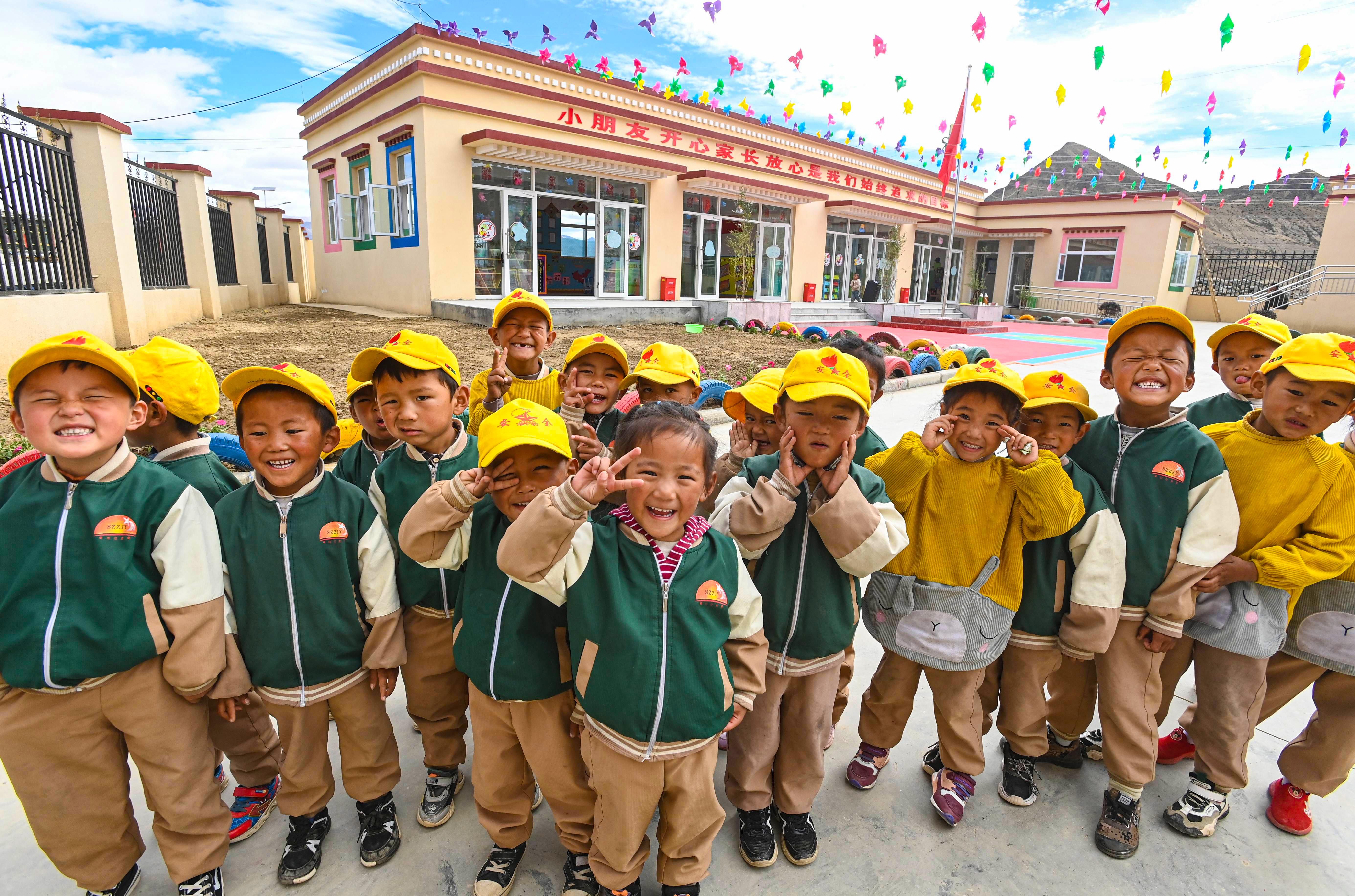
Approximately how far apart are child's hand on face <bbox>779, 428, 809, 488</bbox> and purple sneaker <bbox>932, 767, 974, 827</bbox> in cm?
118

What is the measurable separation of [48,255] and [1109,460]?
9008mm

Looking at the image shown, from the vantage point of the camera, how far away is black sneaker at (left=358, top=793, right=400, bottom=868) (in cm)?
188

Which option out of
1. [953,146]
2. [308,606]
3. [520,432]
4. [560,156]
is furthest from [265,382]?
[953,146]

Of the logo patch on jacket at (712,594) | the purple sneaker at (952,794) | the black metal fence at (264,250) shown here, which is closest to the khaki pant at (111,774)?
the logo patch on jacket at (712,594)

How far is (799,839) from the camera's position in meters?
1.97

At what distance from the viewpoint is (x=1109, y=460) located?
2098 millimetres

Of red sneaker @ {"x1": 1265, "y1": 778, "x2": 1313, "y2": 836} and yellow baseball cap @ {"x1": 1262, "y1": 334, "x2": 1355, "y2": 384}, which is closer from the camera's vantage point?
yellow baseball cap @ {"x1": 1262, "y1": 334, "x2": 1355, "y2": 384}

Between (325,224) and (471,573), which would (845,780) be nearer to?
(471,573)

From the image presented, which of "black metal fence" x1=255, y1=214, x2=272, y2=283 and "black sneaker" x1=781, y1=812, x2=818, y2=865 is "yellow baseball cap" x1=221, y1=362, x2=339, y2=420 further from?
"black metal fence" x1=255, y1=214, x2=272, y2=283

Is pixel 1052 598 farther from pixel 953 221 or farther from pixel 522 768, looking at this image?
pixel 953 221

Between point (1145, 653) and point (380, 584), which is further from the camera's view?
point (1145, 653)

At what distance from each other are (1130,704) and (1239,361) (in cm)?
155

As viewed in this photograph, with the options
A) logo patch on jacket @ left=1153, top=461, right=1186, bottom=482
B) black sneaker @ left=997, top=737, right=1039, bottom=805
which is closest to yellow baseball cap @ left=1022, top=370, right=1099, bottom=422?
logo patch on jacket @ left=1153, top=461, right=1186, bottom=482

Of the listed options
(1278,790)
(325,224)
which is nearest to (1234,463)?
(1278,790)
